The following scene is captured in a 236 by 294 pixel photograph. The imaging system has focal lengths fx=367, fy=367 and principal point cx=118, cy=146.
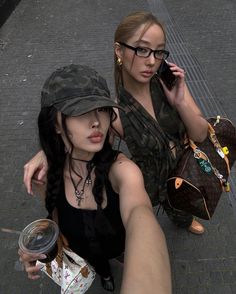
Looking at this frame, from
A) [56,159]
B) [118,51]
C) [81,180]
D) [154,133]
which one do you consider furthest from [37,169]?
[118,51]

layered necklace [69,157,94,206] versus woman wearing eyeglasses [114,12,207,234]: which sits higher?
woman wearing eyeglasses [114,12,207,234]

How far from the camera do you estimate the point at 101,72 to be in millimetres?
5438

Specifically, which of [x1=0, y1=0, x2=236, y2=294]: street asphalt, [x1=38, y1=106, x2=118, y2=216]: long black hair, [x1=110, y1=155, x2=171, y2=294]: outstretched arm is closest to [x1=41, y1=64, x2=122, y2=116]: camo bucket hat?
[x1=38, y1=106, x2=118, y2=216]: long black hair

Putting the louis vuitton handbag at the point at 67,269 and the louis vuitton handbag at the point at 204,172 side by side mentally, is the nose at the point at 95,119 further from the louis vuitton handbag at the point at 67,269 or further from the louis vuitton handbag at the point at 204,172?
the louis vuitton handbag at the point at 204,172

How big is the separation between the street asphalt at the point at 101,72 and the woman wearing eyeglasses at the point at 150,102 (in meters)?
1.08

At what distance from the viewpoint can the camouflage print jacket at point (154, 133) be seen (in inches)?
84.9

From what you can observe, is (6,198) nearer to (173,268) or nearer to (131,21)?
(173,268)

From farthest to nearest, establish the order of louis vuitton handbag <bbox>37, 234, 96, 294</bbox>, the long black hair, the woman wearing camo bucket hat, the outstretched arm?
louis vuitton handbag <bbox>37, 234, 96, 294</bbox> → the long black hair → the woman wearing camo bucket hat → the outstretched arm

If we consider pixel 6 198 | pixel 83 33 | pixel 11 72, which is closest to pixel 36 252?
pixel 6 198

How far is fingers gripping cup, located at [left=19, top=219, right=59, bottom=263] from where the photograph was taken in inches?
68.7

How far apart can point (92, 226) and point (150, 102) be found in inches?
31.8

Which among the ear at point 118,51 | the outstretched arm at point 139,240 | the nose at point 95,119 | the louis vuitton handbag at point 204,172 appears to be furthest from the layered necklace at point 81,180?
the ear at point 118,51

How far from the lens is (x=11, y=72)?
5.66 meters

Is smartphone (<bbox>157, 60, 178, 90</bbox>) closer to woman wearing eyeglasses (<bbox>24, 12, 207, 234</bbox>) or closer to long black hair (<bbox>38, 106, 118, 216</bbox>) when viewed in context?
woman wearing eyeglasses (<bbox>24, 12, 207, 234</bbox>)
